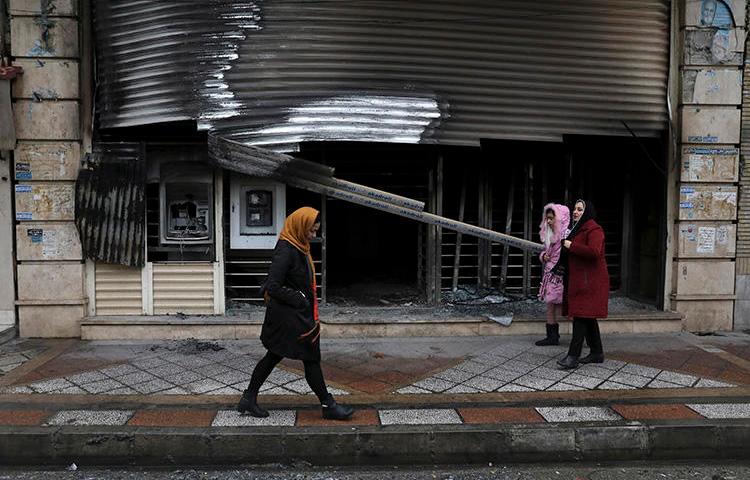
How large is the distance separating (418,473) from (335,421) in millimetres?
781

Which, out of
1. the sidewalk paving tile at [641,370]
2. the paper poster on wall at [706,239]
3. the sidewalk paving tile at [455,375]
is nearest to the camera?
the sidewalk paving tile at [455,375]

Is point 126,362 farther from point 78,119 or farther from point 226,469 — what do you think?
point 78,119

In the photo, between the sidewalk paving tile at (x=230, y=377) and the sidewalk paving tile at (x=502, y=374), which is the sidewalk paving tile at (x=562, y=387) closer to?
the sidewalk paving tile at (x=502, y=374)

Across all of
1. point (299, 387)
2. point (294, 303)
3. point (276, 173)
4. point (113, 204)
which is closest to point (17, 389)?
point (113, 204)

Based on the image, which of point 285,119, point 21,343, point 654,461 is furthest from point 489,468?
point 21,343

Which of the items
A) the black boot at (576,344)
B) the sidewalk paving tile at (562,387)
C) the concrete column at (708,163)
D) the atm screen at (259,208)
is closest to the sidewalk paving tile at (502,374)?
the sidewalk paving tile at (562,387)

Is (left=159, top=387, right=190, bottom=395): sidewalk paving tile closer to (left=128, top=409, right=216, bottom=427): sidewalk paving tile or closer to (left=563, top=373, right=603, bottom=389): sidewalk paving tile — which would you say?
(left=128, top=409, right=216, bottom=427): sidewalk paving tile

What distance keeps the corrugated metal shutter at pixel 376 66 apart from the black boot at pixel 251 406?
322 cm

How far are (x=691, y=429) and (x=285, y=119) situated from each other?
17.0ft

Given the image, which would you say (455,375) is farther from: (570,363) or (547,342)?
(547,342)

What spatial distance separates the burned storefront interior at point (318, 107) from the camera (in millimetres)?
6793

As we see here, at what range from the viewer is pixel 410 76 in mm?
7027

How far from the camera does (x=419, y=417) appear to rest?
4609 millimetres

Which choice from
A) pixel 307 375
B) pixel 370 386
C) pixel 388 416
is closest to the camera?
pixel 307 375
